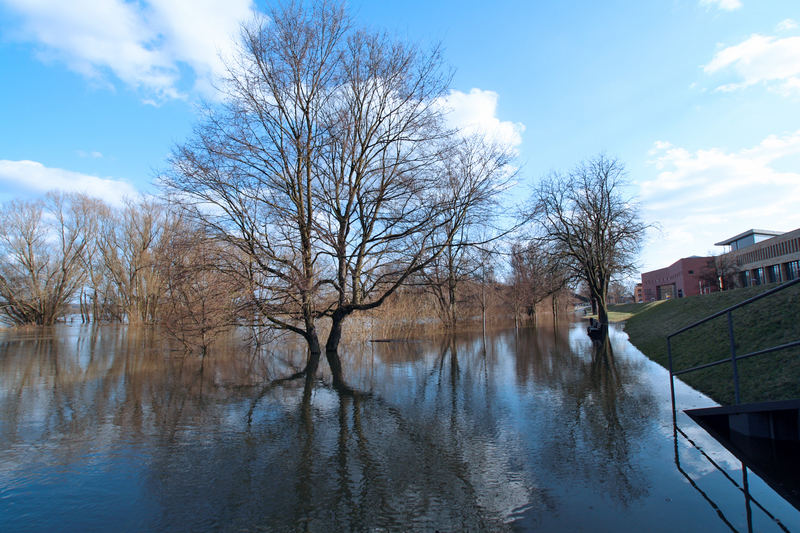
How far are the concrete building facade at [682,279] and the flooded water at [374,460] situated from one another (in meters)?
64.7

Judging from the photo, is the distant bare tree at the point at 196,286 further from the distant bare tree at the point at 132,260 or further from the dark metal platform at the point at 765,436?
the distant bare tree at the point at 132,260

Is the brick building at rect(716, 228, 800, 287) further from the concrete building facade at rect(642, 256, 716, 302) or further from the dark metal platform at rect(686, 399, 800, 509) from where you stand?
the dark metal platform at rect(686, 399, 800, 509)

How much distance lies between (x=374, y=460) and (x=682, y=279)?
89022 millimetres

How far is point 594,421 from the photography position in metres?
6.89

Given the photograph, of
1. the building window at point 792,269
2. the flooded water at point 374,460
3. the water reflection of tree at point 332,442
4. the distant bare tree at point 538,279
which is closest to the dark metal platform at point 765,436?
the flooded water at point 374,460

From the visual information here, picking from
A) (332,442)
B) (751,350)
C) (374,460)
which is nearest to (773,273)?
(751,350)

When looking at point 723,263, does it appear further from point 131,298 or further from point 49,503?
point 131,298

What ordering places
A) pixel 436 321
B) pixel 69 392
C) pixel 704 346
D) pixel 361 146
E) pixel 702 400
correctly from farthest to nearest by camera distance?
1. pixel 436 321
2. pixel 361 146
3. pixel 704 346
4. pixel 69 392
5. pixel 702 400

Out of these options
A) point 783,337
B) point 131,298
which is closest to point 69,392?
point 783,337

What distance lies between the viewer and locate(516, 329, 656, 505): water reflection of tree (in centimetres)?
474

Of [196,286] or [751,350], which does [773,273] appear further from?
[196,286]

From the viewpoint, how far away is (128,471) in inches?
201

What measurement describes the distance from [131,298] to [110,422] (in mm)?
49494

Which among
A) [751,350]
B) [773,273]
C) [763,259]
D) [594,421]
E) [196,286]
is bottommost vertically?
[594,421]
